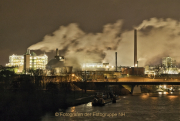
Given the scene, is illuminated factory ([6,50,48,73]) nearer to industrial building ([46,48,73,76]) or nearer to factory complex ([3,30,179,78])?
factory complex ([3,30,179,78])

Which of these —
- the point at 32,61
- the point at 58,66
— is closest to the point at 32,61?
the point at 32,61

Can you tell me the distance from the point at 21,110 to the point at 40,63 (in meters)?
87.0

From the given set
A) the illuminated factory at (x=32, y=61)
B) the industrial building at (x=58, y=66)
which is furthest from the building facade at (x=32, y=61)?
the industrial building at (x=58, y=66)

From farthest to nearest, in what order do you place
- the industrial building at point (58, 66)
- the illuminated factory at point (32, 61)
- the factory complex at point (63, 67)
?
the illuminated factory at point (32, 61) < the industrial building at point (58, 66) < the factory complex at point (63, 67)

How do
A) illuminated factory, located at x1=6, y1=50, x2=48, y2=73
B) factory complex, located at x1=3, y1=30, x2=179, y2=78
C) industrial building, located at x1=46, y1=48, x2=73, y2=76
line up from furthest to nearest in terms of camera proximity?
1. illuminated factory, located at x1=6, y1=50, x2=48, y2=73
2. industrial building, located at x1=46, y1=48, x2=73, y2=76
3. factory complex, located at x1=3, y1=30, x2=179, y2=78

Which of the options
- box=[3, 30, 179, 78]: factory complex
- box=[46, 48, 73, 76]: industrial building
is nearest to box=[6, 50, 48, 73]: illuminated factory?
box=[3, 30, 179, 78]: factory complex

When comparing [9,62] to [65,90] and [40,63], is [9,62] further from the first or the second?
[65,90]

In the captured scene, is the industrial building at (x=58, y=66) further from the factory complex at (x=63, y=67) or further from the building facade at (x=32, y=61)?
the building facade at (x=32, y=61)

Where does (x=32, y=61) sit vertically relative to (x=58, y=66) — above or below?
above

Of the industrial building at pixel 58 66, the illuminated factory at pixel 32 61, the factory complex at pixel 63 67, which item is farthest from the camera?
the illuminated factory at pixel 32 61

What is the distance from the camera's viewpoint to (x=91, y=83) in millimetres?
61438

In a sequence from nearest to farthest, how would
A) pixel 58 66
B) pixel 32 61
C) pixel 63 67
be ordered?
pixel 63 67, pixel 58 66, pixel 32 61

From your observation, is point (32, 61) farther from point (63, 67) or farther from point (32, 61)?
point (63, 67)

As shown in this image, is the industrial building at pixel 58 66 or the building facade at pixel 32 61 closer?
the industrial building at pixel 58 66
